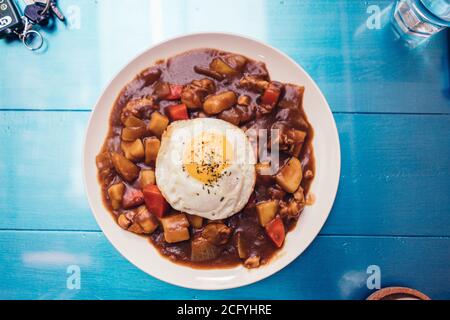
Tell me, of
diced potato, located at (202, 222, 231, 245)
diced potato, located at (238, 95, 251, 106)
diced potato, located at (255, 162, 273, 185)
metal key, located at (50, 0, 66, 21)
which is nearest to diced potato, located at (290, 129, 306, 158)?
diced potato, located at (255, 162, 273, 185)

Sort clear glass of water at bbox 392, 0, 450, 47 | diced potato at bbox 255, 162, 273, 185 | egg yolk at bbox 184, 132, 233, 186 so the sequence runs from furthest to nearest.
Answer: clear glass of water at bbox 392, 0, 450, 47, diced potato at bbox 255, 162, 273, 185, egg yolk at bbox 184, 132, 233, 186

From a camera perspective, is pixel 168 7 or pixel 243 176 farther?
pixel 168 7

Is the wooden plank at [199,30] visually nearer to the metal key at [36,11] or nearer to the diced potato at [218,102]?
the metal key at [36,11]

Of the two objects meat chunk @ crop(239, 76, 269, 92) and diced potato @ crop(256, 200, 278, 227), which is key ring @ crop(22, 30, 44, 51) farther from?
diced potato @ crop(256, 200, 278, 227)

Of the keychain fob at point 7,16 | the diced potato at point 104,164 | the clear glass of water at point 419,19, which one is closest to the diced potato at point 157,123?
the diced potato at point 104,164

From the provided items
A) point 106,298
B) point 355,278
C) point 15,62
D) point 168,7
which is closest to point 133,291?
point 106,298
